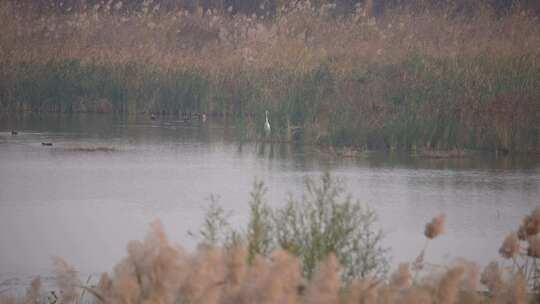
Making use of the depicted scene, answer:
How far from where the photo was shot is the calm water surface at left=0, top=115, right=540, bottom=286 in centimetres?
814

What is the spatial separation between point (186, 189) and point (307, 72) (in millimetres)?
6559

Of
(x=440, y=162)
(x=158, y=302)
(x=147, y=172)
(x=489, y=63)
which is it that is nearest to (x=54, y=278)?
(x=158, y=302)

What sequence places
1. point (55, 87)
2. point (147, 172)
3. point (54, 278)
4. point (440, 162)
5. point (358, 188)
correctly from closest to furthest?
1. point (54, 278)
2. point (358, 188)
3. point (147, 172)
4. point (440, 162)
5. point (55, 87)

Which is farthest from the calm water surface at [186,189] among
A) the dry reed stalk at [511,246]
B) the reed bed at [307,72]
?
the dry reed stalk at [511,246]

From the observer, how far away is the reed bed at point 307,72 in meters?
14.0

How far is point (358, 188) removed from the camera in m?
10.6

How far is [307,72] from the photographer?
55.4 feet

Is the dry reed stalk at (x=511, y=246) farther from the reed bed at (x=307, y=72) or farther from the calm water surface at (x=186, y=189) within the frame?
the reed bed at (x=307, y=72)

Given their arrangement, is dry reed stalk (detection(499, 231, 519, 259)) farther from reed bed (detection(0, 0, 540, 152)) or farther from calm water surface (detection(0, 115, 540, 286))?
reed bed (detection(0, 0, 540, 152))

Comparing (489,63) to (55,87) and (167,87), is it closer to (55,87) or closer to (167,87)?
(167,87)

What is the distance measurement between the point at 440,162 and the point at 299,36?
889 cm

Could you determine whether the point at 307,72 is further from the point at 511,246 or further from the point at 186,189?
the point at 511,246

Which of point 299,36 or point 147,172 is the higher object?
point 299,36

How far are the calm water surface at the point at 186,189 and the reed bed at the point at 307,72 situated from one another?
648 mm
